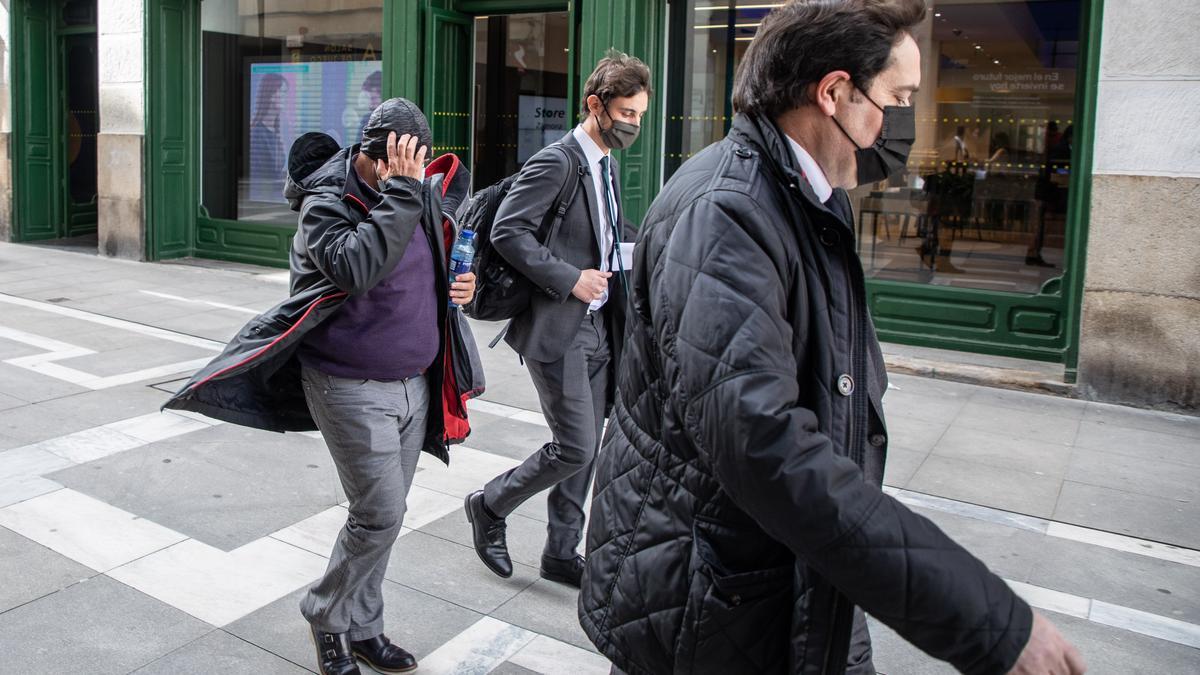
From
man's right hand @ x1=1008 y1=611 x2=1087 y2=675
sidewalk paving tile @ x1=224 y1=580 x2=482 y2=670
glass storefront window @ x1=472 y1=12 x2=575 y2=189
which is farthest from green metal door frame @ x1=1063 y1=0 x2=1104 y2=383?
man's right hand @ x1=1008 y1=611 x2=1087 y2=675

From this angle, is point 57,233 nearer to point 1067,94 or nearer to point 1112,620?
point 1067,94

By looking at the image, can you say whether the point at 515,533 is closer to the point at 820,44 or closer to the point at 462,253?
the point at 462,253

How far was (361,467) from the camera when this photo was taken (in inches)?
132

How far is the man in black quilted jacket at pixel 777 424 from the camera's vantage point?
67.9 inches

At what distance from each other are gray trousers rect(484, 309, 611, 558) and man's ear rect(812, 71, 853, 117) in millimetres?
2255

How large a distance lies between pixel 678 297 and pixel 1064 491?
4.56m

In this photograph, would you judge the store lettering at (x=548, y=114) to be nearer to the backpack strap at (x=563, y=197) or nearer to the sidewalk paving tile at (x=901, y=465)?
the sidewalk paving tile at (x=901, y=465)

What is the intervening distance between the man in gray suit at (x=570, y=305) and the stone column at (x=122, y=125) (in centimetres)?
998

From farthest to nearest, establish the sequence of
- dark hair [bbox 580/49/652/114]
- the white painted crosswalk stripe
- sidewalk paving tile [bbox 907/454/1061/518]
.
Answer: sidewalk paving tile [bbox 907/454/1061/518] → dark hair [bbox 580/49/652/114] → the white painted crosswalk stripe

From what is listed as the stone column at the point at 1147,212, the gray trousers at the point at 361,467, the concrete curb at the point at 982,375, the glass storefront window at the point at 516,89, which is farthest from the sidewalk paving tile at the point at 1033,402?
the gray trousers at the point at 361,467

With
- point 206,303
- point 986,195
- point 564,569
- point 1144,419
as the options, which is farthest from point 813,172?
point 206,303

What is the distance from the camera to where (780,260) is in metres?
1.86

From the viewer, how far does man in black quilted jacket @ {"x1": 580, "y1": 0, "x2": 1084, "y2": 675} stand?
67.9 inches

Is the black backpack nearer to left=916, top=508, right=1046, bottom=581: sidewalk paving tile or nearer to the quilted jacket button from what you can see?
left=916, top=508, right=1046, bottom=581: sidewalk paving tile
